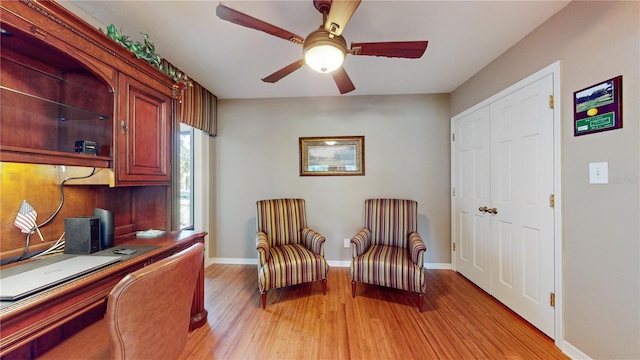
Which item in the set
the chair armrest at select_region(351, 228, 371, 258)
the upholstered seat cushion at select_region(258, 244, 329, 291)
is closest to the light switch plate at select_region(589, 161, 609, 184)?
the chair armrest at select_region(351, 228, 371, 258)

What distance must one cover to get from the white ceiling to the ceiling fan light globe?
0.41 m

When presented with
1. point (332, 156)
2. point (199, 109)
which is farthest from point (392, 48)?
point (199, 109)

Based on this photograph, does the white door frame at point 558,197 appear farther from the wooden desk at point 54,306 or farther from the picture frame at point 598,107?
the wooden desk at point 54,306

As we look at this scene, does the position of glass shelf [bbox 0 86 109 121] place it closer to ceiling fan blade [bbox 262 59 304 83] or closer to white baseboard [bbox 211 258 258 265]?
ceiling fan blade [bbox 262 59 304 83]

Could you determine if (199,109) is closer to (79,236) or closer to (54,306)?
(79,236)

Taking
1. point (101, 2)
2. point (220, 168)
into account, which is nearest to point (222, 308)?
point (220, 168)

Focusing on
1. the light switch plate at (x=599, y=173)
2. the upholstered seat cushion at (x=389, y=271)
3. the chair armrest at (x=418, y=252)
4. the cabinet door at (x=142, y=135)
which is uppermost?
the cabinet door at (x=142, y=135)

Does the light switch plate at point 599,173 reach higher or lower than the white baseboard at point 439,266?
higher

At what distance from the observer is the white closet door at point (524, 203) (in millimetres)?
1718

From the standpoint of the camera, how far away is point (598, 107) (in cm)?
137

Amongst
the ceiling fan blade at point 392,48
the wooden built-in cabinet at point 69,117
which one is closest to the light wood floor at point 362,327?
the wooden built-in cabinet at point 69,117

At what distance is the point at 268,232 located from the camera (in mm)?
2650

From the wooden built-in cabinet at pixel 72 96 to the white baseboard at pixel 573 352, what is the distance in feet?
10.5

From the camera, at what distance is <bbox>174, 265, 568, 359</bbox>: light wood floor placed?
160cm
